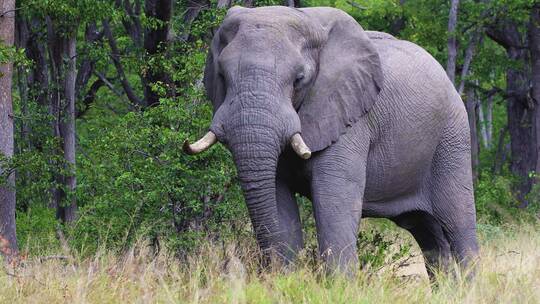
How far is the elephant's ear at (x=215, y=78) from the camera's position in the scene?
811 centimetres

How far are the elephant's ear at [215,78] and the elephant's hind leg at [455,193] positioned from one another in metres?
2.09

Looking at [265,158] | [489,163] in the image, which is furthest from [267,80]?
[489,163]

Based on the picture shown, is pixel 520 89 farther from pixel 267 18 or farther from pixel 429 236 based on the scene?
pixel 267 18

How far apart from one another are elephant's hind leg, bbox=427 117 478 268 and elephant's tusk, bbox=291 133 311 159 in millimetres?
1955

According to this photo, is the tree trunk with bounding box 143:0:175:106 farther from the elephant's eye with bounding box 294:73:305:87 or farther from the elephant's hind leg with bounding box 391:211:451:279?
the elephant's eye with bounding box 294:73:305:87

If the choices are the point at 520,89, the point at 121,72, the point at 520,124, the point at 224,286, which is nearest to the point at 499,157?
the point at 520,124

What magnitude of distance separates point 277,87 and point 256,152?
1.62ft

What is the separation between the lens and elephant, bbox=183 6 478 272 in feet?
25.3

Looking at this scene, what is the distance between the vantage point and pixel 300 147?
25.3 feet

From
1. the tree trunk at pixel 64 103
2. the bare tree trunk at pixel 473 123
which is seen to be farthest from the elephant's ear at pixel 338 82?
the bare tree trunk at pixel 473 123

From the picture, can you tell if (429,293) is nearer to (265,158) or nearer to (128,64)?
(265,158)

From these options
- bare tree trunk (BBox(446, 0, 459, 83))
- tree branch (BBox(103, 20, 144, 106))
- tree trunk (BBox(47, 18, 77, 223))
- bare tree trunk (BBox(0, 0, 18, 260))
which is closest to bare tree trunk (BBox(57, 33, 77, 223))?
tree trunk (BBox(47, 18, 77, 223))

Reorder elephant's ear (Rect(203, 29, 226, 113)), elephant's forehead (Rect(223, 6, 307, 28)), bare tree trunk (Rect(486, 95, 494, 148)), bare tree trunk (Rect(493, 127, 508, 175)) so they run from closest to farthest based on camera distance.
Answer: elephant's forehead (Rect(223, 6, 307, 28)) → elephant's ear (Rect(203, 29, 226, 113)) → bare tree trunk (Rect(493, 127, 508, 175)) → bare tree trunk (Rect(486, 95, 494, 148))

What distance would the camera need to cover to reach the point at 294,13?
323 inches
